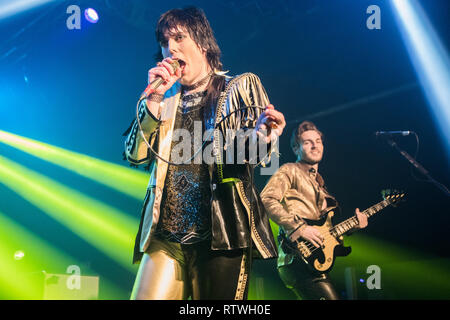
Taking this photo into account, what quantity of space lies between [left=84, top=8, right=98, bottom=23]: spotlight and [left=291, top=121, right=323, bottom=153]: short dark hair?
7.01 feet

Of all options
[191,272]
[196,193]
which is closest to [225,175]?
[196,193]

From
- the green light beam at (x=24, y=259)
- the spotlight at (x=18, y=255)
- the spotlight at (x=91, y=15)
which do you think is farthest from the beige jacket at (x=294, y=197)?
the spotlight at (x=18, y=255)

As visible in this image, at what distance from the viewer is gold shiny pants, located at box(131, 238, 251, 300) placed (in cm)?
130

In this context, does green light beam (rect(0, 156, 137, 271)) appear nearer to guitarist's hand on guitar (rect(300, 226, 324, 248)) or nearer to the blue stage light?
guitarist's hand on guitar (rect(300, 226, 324, 248))

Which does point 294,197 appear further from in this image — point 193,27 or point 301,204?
point 193,27

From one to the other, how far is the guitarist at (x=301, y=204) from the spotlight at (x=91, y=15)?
7.04 feet

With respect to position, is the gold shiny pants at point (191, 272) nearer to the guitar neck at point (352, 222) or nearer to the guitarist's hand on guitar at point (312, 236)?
the guitarist's hand on guitar at point (312, 236)

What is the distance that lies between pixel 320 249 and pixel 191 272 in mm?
1797

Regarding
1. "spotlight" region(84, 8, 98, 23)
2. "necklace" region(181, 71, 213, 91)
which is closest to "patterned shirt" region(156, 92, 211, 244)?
"necklace" region(181, 71, 213, 91)

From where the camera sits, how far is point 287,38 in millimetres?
3627

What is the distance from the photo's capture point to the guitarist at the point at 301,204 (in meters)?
2.87

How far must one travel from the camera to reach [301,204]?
10.3 ft

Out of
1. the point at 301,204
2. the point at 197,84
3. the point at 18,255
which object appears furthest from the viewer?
the point at 18,255
